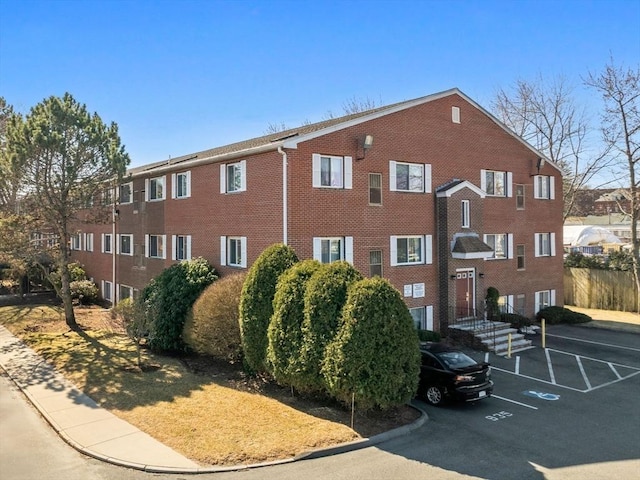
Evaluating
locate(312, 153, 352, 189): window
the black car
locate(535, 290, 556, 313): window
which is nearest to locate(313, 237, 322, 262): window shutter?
locate(312, 153, 352, 189): window

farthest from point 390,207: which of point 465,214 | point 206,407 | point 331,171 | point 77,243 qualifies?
point 77,243

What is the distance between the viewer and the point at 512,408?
13.7 meters

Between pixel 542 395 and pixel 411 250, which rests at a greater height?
pixel 411 250

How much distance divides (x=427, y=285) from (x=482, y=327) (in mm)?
3065

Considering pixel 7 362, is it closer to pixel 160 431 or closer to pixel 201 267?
pixel 201 267

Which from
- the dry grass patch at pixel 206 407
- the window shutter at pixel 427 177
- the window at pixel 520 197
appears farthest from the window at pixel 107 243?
the window at pixel 520 197

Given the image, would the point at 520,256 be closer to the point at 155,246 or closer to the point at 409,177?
the point at 409,177

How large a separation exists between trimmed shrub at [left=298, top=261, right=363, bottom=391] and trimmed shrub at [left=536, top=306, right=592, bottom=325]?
18263 mm

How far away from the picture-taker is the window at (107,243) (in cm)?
3173

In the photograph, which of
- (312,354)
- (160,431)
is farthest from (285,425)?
(160,431)

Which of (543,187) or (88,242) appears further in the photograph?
(88,242)

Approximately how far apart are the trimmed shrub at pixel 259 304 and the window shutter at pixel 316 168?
172 inches

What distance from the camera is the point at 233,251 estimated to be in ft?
67.7

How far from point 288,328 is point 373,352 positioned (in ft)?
8.46
